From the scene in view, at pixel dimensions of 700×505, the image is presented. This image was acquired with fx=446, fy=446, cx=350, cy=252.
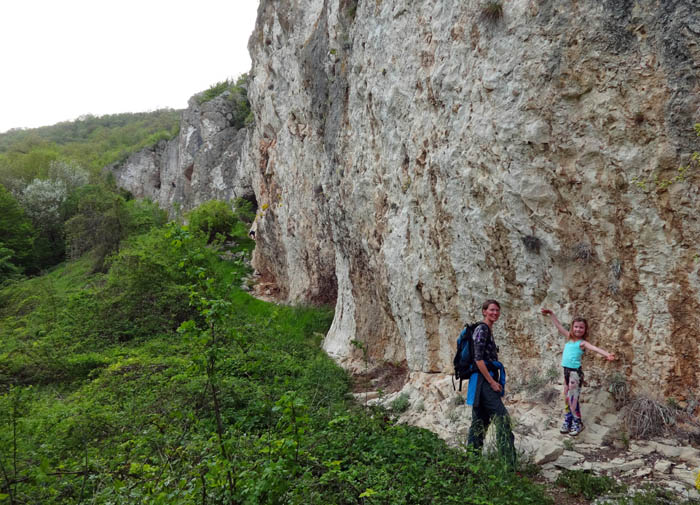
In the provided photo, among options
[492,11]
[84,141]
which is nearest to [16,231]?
[492,11]

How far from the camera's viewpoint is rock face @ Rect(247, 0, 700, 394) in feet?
16.1

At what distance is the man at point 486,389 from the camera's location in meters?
4.68

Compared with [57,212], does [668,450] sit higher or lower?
lower

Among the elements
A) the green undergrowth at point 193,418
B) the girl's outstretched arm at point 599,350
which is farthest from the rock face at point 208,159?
the girl's outstretched arm at point 599,350

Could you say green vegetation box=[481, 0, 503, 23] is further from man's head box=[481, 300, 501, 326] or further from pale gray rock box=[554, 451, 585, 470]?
pale gray rock box=[554, 451, 585, 470]

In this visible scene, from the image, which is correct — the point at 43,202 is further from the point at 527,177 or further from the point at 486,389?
the point at 486,389

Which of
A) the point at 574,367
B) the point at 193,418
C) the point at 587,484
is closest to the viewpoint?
the point at 193,418

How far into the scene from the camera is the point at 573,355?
5.26 m

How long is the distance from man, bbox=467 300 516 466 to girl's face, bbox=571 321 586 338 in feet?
3.82

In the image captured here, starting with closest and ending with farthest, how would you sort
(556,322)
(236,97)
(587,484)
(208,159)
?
(587,484), (556,322), (208,159), (236,97)

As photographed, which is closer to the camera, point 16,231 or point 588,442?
point 588,442

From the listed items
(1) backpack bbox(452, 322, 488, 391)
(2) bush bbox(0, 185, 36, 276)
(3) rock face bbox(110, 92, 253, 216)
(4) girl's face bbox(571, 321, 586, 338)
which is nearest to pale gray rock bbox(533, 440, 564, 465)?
(1) backpack bbox(452, 322, 488, 391)

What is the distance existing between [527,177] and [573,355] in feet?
7.63

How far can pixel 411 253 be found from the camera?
8.45m
